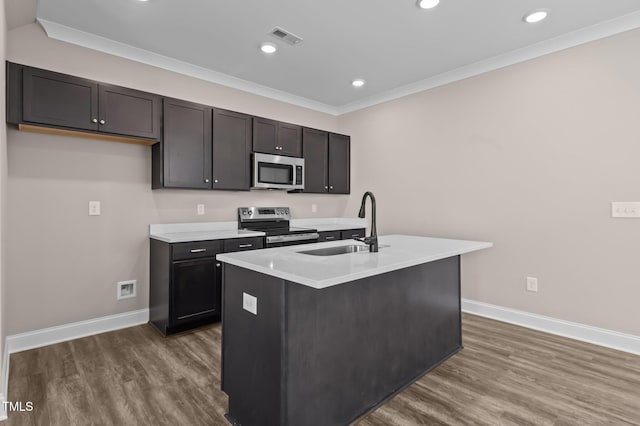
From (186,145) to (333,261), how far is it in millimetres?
2295

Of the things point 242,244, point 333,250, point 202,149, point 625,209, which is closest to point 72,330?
point 242,244

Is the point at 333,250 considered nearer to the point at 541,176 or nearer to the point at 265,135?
the point at 265,135

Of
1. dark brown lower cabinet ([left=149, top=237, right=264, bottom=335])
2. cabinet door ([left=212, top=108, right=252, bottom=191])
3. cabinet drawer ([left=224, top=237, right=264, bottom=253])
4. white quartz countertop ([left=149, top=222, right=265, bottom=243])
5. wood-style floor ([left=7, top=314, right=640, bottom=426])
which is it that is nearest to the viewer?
wood-style floor ([left=7, top=314, right=640, bottom=426])

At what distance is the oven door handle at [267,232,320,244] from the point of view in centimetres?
368

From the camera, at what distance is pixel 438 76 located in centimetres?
389

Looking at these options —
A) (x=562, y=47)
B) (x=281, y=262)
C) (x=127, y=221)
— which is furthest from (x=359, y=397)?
(x=562, y=47)

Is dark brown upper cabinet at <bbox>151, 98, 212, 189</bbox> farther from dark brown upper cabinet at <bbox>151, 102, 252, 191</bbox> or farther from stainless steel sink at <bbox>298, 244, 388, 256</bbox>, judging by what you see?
stainless steel sink at <bbox>298, 244, 388, 256</bbox>

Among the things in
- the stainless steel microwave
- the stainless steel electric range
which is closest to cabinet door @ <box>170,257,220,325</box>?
the stainless steel electric range

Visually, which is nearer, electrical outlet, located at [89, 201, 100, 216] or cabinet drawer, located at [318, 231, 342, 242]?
electrical outlet, located at [89, 201, 100, 216]

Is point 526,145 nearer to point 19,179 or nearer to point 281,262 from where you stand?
point 281,262

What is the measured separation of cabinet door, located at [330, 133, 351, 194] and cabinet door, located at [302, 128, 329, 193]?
79mm

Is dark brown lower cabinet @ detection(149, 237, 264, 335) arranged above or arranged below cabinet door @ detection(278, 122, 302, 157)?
below

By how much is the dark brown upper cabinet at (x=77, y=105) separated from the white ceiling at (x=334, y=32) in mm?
509

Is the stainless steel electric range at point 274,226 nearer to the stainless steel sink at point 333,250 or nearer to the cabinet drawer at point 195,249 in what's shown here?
the cabinet drawer at point 195,249
